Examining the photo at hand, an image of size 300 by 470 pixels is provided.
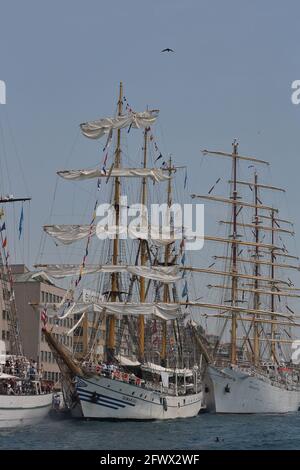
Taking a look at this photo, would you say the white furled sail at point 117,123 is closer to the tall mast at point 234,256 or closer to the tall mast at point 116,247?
the tall mast at point 116,247

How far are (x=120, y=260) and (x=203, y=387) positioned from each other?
26507mm

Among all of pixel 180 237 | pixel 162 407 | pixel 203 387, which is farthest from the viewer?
pixel 203 387

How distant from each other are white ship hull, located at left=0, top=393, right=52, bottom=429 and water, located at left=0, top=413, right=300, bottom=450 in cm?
91

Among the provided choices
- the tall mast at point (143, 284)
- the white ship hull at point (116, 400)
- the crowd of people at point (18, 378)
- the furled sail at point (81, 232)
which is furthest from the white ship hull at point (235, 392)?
the crowd of people at point (18, 378)

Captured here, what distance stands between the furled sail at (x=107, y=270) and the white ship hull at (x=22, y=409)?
12.7 meters

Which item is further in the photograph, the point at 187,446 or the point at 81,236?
the point at 81,236

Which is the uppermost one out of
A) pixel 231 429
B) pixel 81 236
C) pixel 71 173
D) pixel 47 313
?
pixel 71 173

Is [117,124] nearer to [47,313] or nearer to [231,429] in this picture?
[47,313]

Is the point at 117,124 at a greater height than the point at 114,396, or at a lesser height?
greater

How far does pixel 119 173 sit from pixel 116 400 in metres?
20.0

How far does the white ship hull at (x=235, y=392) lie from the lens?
104812 millimetres

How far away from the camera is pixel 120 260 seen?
3337 inches
